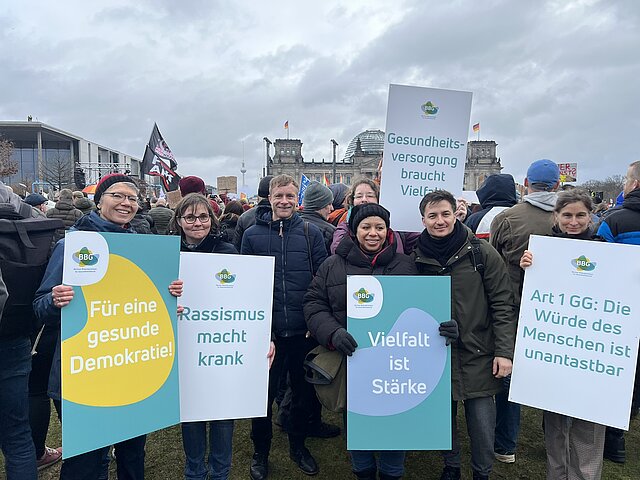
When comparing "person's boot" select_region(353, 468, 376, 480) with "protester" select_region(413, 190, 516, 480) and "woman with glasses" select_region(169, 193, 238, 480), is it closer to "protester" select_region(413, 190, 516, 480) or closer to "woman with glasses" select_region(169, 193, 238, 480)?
"protester" select_region(413, 190, 516, 480)

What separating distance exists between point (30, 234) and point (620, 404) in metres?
3.87

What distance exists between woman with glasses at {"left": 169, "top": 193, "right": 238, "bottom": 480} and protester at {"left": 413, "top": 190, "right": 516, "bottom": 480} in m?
1.52

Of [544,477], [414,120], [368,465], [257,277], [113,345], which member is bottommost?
[544,477]

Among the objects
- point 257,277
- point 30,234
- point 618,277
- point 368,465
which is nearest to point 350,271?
point 257,277

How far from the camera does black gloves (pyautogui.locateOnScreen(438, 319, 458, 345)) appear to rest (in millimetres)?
2773

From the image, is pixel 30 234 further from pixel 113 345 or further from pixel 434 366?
pixel 434 366

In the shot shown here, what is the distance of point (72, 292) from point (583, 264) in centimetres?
313

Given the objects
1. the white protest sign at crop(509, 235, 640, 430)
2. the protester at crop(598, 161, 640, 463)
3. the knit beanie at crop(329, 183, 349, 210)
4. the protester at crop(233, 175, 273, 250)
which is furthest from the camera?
the knit beanie at crop(329, 183, 349, 210)

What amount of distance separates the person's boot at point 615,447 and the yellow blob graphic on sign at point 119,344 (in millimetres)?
3807

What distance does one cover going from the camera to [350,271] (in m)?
2.96

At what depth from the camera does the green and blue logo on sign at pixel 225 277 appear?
9.53ft

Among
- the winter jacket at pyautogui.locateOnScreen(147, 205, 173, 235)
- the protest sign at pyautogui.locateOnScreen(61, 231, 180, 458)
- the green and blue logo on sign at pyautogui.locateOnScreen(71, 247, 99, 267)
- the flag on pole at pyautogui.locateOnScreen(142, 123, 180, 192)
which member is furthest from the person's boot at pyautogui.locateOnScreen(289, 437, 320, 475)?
the flag on pole at pyautogui.locateOnScreen(142, 123, 180, 192)

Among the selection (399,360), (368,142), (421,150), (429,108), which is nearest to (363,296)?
(399,360)

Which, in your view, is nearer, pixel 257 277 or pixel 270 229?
pixel 257 277
